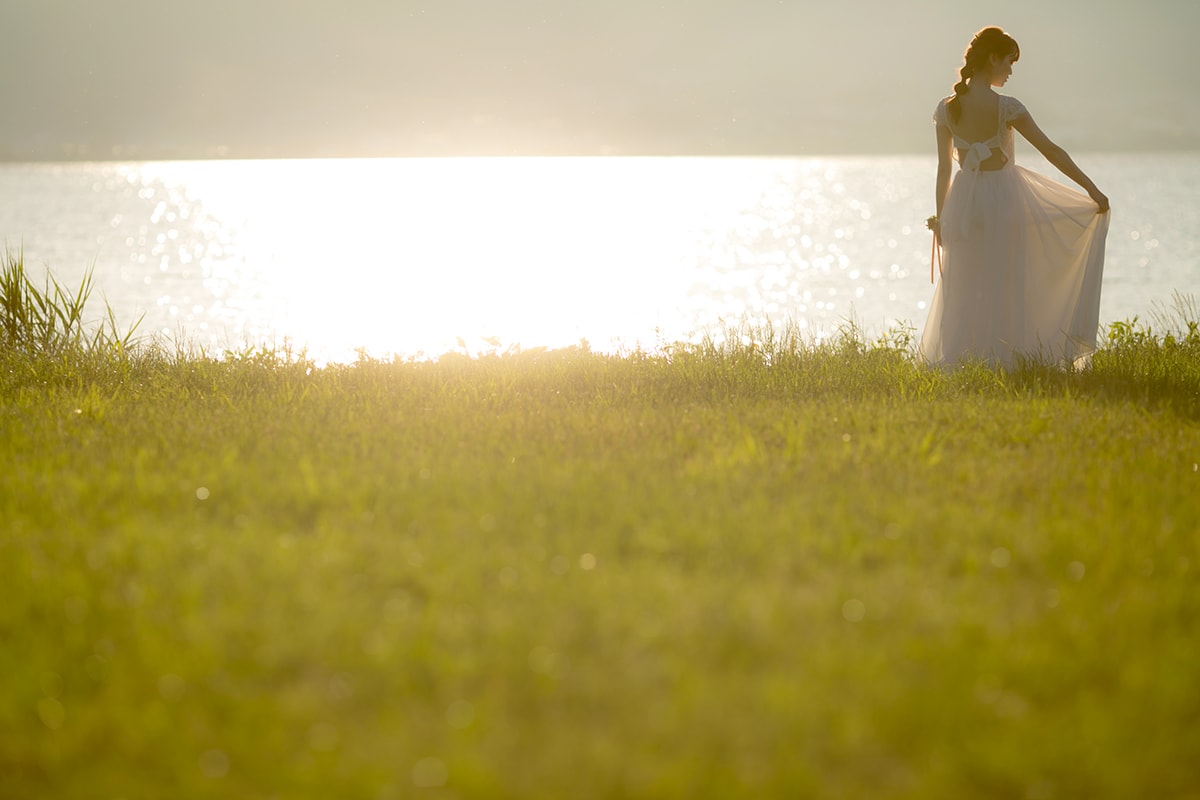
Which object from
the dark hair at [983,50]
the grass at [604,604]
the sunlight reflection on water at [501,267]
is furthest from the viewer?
the sunlight reflection on water at [501,267]

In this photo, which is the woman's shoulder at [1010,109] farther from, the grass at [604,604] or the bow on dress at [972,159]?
the grass at [604,604]

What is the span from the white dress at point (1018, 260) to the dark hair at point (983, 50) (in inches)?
13.4

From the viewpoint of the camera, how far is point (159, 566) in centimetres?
458

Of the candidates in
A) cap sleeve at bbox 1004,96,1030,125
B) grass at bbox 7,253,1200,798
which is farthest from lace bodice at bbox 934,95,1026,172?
grass at bbox 7,253,1200,798

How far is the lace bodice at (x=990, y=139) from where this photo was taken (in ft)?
30.5

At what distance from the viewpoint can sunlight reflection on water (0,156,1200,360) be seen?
3581 centimetres

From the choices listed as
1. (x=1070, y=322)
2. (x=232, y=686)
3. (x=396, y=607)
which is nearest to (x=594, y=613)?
(x=396, y=607)

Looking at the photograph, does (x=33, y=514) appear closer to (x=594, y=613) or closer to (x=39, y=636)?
(x=39, y=636)

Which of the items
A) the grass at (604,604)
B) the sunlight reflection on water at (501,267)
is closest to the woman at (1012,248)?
the grass at (604,604)

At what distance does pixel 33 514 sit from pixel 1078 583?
535 centimetres

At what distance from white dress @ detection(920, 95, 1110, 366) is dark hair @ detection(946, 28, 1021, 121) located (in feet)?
1.12

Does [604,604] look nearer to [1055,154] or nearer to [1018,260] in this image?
[1018,260]

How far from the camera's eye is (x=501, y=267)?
6347 centimetres

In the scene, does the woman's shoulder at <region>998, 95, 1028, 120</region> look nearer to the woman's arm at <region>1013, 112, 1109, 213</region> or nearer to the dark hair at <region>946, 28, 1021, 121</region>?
the woman's arm at <region>1013, 112, 1109, 213</region>
